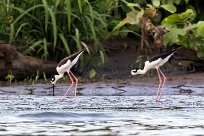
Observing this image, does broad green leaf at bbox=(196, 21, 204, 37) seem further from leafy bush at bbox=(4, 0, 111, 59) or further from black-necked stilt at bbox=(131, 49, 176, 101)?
leafy bush at bbox=(4, 0, 111, 59)

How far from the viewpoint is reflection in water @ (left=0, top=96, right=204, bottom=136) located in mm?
6788

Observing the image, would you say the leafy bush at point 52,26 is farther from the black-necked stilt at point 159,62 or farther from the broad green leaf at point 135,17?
the black-necked stilt at point 159,62

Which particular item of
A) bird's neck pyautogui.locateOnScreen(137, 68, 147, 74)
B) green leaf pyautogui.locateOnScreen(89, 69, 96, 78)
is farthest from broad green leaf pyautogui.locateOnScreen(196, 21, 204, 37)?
green leaf pyautogui.locateOnScreen(89, 69, 96, 78)

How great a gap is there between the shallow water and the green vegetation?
1.02m

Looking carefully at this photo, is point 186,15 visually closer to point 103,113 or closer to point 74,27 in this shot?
point 74,27

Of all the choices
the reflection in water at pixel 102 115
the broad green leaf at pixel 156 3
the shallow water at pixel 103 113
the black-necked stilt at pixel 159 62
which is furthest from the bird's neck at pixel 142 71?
the broad green leaf at pixel 156 3

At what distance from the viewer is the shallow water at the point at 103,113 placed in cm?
683

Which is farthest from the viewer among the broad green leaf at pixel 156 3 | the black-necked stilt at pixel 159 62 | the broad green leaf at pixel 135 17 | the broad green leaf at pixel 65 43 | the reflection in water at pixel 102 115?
the broad green leaf at pixel 156 3

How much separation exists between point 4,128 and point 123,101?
9.77 ft

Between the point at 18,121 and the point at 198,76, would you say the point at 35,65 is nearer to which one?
the point at 198,76

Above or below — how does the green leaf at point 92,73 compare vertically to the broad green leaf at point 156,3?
below

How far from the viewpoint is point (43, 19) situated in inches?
468

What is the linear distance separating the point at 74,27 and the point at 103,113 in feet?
13.0

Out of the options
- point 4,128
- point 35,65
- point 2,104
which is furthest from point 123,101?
point 4,128
